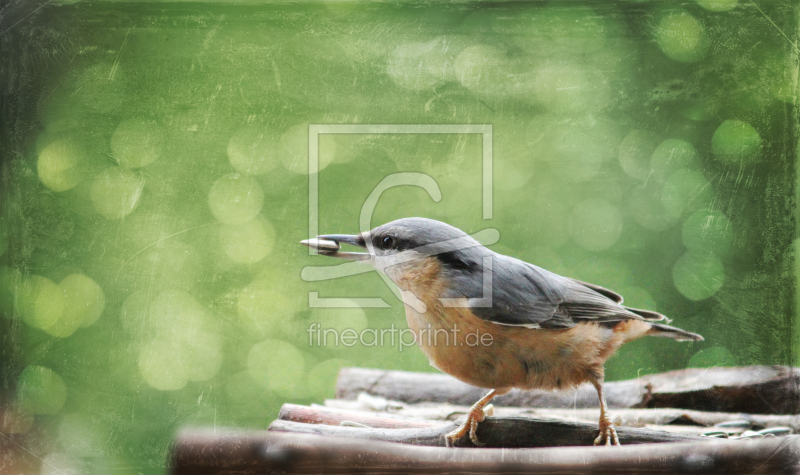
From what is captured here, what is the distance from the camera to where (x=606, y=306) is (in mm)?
1824

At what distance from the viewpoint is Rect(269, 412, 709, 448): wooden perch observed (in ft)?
5.40

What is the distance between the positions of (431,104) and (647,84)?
2.89ft

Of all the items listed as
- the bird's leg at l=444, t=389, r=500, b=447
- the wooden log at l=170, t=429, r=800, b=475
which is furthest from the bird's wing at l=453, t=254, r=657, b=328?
the wooden log at l=170, t=429, r=800, b=475

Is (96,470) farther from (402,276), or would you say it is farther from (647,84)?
(647,84)

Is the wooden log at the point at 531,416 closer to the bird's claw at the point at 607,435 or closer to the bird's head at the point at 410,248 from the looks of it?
the bird's claw at the point at 607,435

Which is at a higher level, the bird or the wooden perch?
the bird

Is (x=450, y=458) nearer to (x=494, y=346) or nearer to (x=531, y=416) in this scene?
(x=494, y=346)

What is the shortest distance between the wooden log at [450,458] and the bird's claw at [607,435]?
224 millimetres

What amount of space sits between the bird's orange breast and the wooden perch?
0.12 m

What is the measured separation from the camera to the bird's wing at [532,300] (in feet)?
5.63

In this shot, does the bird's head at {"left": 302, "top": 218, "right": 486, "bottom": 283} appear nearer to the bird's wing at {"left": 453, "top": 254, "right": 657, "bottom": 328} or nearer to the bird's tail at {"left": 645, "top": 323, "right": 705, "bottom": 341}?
the bird's wing at {"left": 453, "top": 254, "right": 657, "bottom": 328}

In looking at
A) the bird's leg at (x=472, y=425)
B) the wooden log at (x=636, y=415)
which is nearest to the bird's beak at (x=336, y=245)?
the bird's leg at (x=472, y=425)
